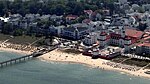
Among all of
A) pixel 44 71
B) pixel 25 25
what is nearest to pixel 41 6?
pixel 25 25

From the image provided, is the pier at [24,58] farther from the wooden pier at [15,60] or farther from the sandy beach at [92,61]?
the sandy beach at [92,61]

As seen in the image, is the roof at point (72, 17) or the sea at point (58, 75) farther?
the roof at point (72, 17)

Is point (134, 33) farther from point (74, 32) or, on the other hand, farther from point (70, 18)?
point (70, 18)

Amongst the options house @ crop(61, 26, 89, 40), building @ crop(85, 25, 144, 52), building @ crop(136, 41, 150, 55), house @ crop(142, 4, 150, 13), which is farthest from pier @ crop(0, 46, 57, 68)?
house @ crop(142, 4, 150, 13)

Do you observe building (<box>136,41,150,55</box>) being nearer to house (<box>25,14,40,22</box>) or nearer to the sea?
the sea

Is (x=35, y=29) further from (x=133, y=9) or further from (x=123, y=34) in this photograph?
(x=133, y=9)

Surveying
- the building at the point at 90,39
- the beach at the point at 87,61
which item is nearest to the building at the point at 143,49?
the beach at the point at 87,61
